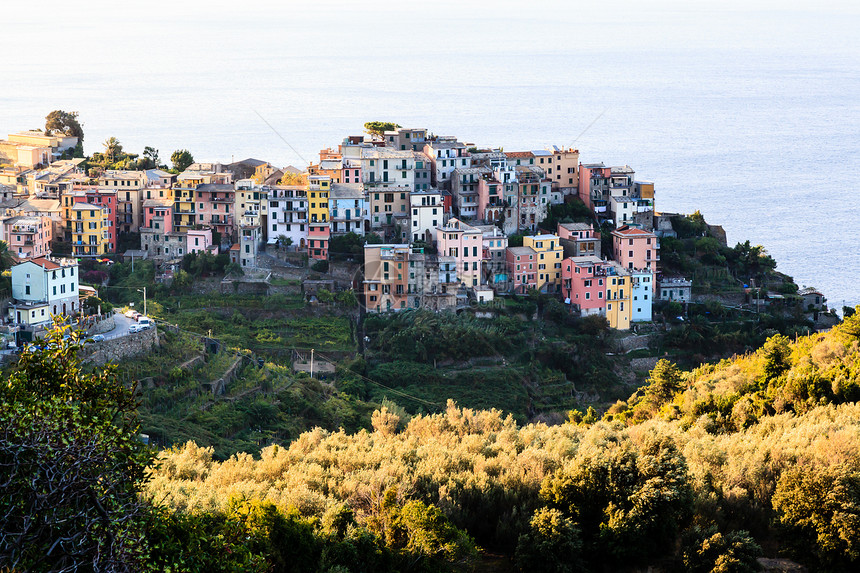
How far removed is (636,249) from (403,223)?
5.68m

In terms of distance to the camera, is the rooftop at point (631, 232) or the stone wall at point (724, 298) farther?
the stone wall at point (724, 298)

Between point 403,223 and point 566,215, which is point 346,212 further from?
point 566,215

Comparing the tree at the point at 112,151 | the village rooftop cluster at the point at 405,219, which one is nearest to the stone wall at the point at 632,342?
the village rooftop cluster at the point at 405,219

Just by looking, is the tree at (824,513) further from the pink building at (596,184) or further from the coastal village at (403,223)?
the pink building at (596,184)

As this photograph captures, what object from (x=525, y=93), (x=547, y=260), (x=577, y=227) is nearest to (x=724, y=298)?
(x=577, y=227)

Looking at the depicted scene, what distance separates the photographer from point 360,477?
14.7m

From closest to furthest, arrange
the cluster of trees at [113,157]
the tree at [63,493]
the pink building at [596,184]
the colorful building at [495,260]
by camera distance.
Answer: the tree at [63,493] < the colorful building at [495,260] < the pink building at [596,184] < the cluster of trees at [113,157]

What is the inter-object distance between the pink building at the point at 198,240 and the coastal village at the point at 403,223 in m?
0.02

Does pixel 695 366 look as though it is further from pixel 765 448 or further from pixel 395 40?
pixel 395 40

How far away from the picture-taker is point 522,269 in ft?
103

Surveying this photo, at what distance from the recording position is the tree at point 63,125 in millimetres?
41594

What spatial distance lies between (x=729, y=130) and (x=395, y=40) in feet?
163

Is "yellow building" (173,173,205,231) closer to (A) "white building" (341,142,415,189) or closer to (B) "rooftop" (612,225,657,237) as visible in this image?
(A) "white building" (341,142,415,189)

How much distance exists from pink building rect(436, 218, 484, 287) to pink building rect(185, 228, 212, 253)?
577 cm
